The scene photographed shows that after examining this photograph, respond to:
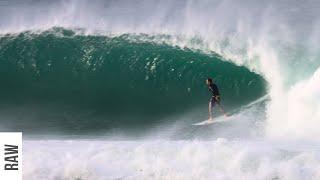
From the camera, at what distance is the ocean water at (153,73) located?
1161 cm

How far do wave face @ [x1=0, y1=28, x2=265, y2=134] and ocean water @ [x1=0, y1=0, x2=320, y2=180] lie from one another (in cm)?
2

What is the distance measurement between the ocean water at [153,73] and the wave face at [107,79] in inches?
0.9

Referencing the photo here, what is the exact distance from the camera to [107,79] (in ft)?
46.2

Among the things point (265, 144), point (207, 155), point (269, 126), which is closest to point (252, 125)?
point (269, 126)

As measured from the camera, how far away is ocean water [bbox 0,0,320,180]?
11.6 metres

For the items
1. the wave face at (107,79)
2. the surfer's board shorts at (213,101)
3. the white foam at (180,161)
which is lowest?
the white foam at (180,161)
